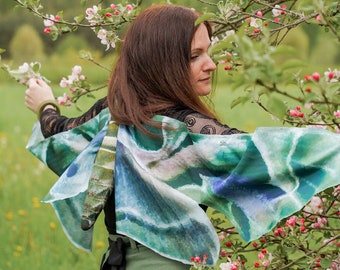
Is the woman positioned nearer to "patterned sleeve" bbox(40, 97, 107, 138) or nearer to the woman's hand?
"patterned sleeve" bbox(40, 97, 107, 138)

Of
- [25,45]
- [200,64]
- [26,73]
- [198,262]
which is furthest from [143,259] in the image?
[25,45]

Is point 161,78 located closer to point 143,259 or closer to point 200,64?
point 200,64

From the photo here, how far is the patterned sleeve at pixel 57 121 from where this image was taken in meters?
2.70

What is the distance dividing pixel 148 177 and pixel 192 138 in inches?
6.3

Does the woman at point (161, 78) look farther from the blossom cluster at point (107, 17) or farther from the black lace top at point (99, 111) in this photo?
the blossom cluster at point (107, 17)

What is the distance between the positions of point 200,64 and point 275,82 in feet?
2.45

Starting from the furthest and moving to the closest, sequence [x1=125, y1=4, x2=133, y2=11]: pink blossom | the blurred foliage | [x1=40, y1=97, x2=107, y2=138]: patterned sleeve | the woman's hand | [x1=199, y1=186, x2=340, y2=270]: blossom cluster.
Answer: the blurred foliage → [x1=125, y1=4, x2=133, y2=11]: pink blossom → the woman's hand → [x1=40, y1=97, x2=107, y2=138]: patterned sleeve → [x1=199, y1=186, x2=340, y2=270]: blossom cluster

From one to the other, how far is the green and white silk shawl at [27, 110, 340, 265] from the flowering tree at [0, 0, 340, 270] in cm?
8

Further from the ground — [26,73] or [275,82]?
[275,82]

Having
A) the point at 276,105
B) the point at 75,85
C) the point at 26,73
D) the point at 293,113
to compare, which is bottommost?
the point at 75,85

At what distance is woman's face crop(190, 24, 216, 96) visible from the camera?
2.38 m

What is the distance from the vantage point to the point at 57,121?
2766 mm

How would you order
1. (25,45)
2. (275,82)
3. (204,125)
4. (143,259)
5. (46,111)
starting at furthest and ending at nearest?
(25,45) < (46,111) < (143,259) < (204,125) < (275,82)

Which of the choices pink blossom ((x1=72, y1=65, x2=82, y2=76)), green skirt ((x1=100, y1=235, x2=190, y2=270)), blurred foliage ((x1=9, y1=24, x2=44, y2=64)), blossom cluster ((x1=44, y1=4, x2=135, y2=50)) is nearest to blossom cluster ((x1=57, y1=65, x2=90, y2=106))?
pink blossom ((x1=72, y1=65, x2=82, y2=76))
